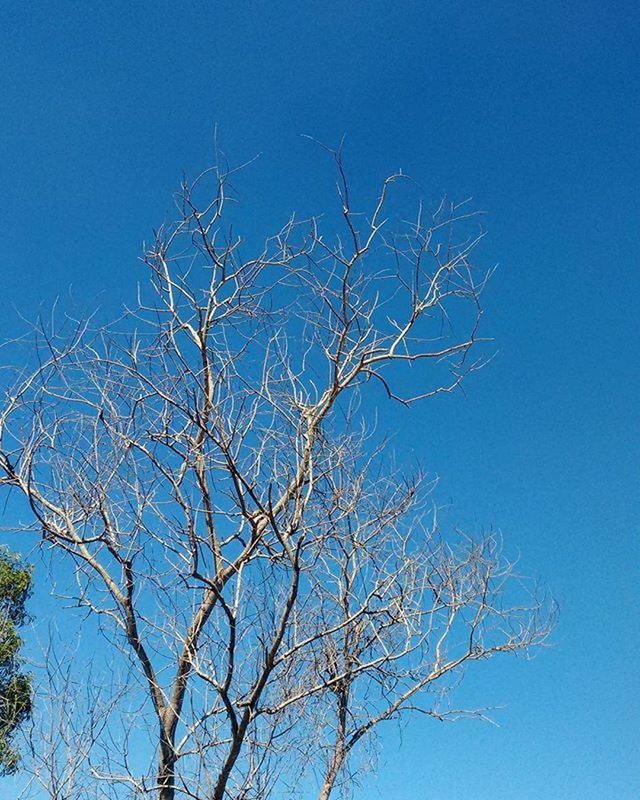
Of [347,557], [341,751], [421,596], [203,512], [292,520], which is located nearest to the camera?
[292,520]

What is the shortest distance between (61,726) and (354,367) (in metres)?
2.76

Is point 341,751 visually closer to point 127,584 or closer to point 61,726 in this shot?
point 61,726

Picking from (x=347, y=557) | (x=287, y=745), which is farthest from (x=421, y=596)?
(x=287, y=745)

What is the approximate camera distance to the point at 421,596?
15.4 feet

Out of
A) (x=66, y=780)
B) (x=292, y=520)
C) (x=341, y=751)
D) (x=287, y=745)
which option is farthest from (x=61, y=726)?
(x=292, y=520)

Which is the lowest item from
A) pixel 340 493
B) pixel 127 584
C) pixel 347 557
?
pixel 127 584

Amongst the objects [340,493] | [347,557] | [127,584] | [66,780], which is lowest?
[66,780]

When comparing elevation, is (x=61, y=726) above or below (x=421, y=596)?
below

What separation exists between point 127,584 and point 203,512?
1.83 feet

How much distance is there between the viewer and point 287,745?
4.33 meters

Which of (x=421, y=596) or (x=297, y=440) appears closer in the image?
(x=297, y=440)

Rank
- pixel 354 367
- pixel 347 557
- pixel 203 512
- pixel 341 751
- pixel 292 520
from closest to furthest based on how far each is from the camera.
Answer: pixel 292 520 < pixel 203 512 < pixel 354 367 < pixel 347 557 < pixel 341 751

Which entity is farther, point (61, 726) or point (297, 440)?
point (61, 726)

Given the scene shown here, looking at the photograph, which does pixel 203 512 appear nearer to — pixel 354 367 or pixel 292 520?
pixel 292 520
